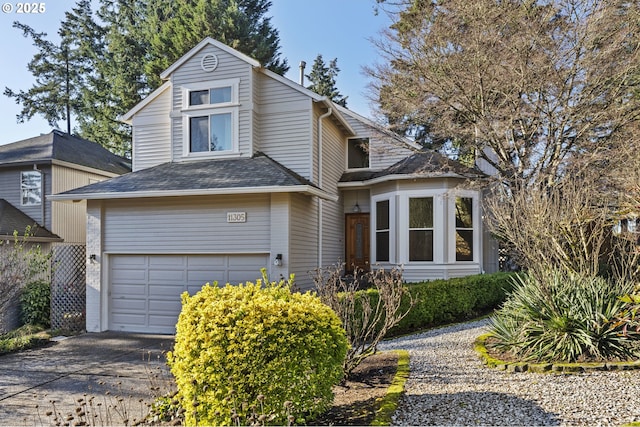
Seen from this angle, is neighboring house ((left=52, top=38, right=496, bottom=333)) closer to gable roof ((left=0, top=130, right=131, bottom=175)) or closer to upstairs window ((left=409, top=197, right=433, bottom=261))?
upstairs window ((left=409, top=197, right=433, bottom=261))

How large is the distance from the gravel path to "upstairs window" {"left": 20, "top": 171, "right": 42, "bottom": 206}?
14.8 metres

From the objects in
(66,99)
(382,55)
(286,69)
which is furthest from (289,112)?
(66,99)

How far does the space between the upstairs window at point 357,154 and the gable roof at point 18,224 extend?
10156 millimetres

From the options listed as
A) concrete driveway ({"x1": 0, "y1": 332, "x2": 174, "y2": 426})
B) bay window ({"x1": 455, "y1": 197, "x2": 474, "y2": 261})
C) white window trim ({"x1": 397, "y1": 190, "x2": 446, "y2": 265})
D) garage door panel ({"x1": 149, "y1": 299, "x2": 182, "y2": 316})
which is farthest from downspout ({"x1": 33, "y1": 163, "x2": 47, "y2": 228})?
bay window ({"x1": 455, "y1": 197, "x2": 474, "y2": 261})

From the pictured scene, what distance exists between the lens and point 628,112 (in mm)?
10797

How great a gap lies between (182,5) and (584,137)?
2138 cm

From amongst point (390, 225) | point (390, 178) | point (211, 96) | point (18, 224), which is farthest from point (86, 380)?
point (18, 224)

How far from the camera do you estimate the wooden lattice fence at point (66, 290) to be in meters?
11.6

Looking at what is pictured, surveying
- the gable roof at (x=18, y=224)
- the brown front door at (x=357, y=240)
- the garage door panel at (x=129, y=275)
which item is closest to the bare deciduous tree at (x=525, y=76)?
the brown front door at (x=357, y=240)

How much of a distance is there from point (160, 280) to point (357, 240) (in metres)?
6.28

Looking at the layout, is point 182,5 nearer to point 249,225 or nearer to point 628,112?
point 249,225

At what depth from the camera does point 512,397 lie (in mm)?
4594

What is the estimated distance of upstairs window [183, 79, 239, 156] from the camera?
12.0m

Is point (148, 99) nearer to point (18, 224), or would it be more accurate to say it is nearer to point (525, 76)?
point (18, 224)
